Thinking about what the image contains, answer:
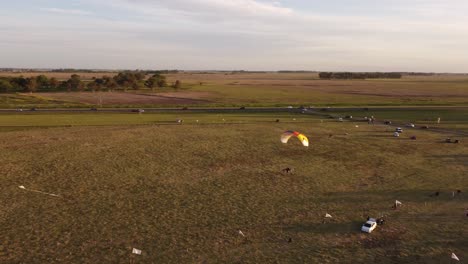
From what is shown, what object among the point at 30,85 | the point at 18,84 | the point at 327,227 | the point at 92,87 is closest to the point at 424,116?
the point at 327,227

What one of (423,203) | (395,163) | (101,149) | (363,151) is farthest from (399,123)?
(101,149)

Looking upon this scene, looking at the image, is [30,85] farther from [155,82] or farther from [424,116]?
[424,116]

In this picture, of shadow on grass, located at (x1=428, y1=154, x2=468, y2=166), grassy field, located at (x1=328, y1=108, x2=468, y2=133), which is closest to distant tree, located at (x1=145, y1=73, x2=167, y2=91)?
grassy field, located at (x1=328, y1=108, x2=468, y2=133)

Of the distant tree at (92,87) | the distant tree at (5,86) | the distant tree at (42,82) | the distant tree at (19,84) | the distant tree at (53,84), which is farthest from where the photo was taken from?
the distant tree at (53,84)

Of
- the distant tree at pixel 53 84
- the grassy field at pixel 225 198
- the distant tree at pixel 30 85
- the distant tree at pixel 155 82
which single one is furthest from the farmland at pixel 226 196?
the distant tree at pixel 155 82

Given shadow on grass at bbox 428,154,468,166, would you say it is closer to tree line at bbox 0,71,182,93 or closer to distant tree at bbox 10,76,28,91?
tree line at bbox 0,71,182,93

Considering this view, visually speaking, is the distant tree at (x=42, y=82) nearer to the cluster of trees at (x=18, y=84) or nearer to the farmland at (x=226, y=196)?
the cluster of trees at (x=18, y=84)
